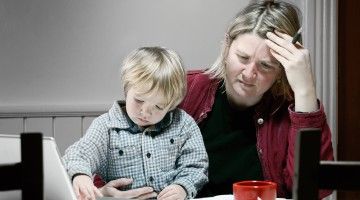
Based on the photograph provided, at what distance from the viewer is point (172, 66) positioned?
1.51m

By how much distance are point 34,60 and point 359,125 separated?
1526mm

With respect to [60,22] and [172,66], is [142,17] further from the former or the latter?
[172,66]

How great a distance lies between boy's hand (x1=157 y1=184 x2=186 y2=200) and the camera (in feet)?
4.44

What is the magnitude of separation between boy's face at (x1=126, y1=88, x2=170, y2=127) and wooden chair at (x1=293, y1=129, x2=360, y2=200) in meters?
0.81

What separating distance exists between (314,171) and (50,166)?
0.42 metres

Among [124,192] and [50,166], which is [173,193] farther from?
[50,166]

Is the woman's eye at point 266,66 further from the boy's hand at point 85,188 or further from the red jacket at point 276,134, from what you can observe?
the boy's hand at point 85,188

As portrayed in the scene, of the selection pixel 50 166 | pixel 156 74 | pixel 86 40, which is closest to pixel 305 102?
pixel 156 74

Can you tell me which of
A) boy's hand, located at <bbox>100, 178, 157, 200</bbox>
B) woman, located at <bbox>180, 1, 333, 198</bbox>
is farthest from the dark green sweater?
boy's hand, located at <bbox>100, 178, 157, 200</bbox>

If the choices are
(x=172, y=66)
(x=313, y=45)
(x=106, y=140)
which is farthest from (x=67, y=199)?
(x=313, y=45)

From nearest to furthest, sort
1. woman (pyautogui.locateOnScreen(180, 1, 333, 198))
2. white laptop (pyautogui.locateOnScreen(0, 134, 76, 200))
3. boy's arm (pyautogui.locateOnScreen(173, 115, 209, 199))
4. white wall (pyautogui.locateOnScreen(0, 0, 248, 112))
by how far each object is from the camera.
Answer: white laptop (pyautogui.locateOnScreen(0, 134, 76, 200)), boy's arm (pyautogui.locateOnScreen(173, 115, 209, 199)), woman (pyautogui.locateOnScreen(180, 1, 333, 198)), white wall (pyautogui.locateOnScreen(0, 0, 248, 112))

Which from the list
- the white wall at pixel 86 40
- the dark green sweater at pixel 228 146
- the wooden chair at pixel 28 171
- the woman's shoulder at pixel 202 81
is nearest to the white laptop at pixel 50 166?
the wooden chair at pixel 28 171

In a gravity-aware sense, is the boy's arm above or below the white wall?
below

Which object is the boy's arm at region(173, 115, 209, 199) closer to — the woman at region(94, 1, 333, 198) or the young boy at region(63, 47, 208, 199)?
the young boy at region(63, 47, 208, 199)
